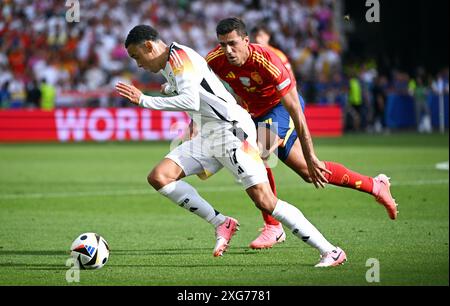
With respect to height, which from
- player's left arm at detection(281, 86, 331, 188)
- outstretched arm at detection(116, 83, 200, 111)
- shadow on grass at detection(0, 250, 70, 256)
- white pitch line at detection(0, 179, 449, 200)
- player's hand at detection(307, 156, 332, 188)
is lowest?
white pitch line at detection(0, 179, 449, 200)

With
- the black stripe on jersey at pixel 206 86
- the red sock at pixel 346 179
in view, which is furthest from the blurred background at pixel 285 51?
the black stripe on jersey at pixel 206 86

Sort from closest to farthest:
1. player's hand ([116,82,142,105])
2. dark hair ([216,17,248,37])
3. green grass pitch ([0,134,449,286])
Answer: green grass pitch ([0,134,449,286]), player's hand ([116,82,142,105]), dark hair ([216,17,248,37])

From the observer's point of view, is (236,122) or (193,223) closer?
(236,122)

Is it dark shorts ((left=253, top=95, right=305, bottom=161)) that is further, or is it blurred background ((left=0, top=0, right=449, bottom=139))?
blurred background ((left=0, top=0, right=449, bottom=139))

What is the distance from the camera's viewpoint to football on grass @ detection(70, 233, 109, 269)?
805cm

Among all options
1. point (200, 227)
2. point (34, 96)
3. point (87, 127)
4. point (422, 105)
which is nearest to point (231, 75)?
point (200, 227)

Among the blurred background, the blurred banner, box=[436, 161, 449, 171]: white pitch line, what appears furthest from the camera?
the blurred background

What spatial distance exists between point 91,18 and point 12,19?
2.82 meters

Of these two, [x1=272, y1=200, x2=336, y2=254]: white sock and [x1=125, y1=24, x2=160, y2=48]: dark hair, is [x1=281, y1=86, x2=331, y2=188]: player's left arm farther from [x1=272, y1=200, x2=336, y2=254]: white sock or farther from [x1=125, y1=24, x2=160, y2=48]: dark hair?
[x1=125, y1=24, x2=160, y2=48]: dark hair

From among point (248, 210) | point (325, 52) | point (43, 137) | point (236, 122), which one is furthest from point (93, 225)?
point (325, 52)

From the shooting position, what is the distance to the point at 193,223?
11.6m

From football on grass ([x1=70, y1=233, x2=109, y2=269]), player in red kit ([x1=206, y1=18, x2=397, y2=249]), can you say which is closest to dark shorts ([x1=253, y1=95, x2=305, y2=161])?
player in red kit ([x1=206, y1=18, x2=397, y2=249])

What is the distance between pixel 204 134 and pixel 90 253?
1452 mm
